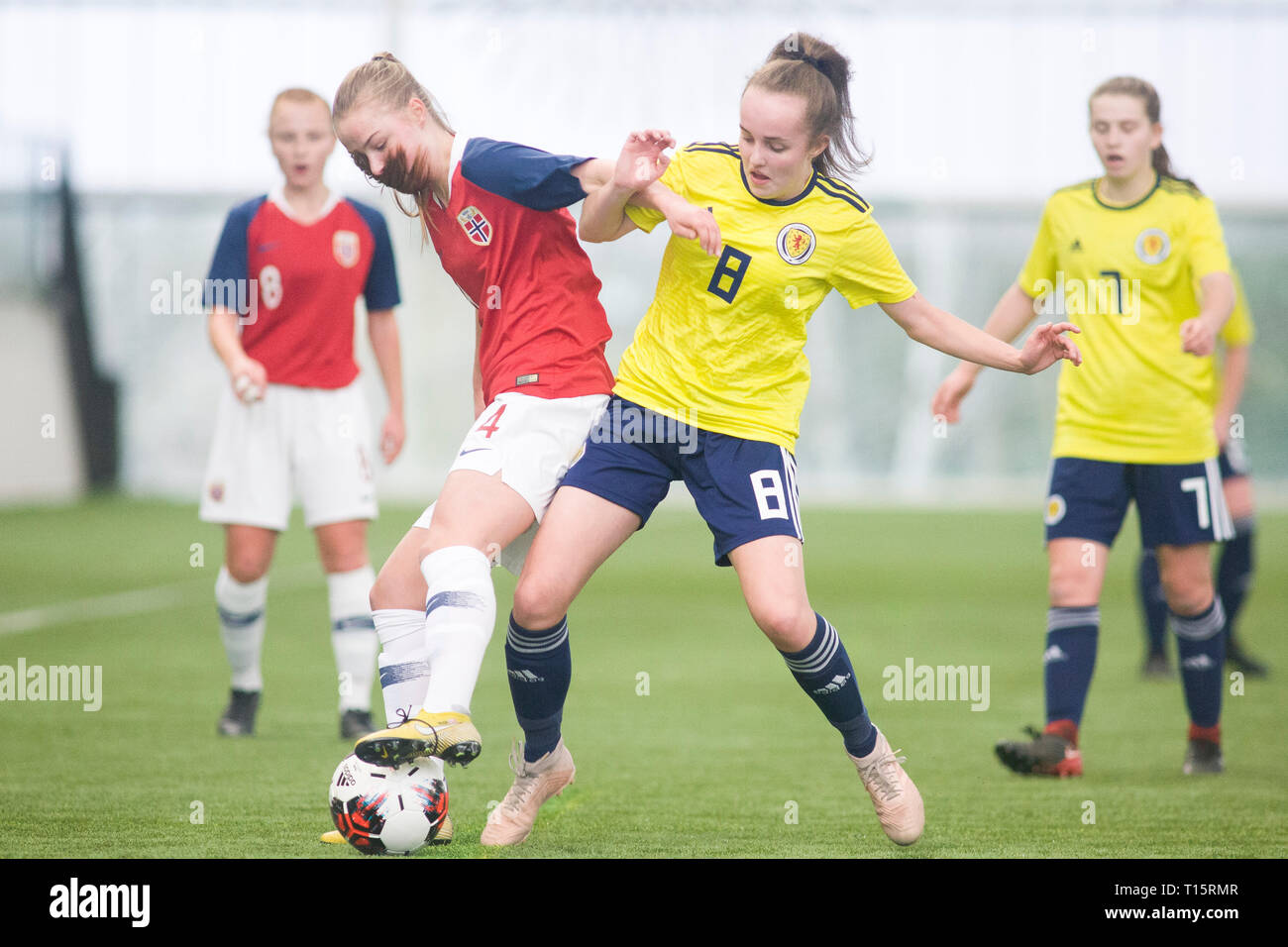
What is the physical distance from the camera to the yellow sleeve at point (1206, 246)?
4770mm

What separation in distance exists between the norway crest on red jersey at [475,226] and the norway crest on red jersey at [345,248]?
1775 millimetres

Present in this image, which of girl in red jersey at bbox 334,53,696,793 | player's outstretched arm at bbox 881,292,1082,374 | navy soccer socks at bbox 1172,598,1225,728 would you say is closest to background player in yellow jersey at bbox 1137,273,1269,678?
navy soccer socks at bbox 1172,598,1225,728


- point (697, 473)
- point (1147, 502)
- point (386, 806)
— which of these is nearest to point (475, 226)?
point (697, 473)

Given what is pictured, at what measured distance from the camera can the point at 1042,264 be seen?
504 centimetres

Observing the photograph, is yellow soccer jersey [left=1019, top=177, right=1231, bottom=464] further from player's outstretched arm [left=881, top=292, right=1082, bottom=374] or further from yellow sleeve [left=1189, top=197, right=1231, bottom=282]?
player's outstretched arm [left=881, top=292, right=1082, bottom=374]

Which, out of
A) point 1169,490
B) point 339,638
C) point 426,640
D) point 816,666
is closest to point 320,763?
point 339,638

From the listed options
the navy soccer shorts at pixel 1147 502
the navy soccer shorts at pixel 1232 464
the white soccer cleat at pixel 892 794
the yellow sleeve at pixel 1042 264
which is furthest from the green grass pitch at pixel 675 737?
the yellow sleeve at pixel 1042 264

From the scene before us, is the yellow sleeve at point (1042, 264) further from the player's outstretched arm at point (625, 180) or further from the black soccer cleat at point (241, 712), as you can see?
the black soccer cleat at point (241, 712)

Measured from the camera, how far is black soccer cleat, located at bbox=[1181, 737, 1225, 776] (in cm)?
489

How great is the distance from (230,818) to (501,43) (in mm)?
18731

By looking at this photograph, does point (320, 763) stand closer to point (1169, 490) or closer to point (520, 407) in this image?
point (520, 407)

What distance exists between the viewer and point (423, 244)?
3814 mm

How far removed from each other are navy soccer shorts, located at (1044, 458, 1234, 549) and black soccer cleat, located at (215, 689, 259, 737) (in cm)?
287

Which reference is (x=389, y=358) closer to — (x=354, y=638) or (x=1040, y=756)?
(x=354, y=638)
